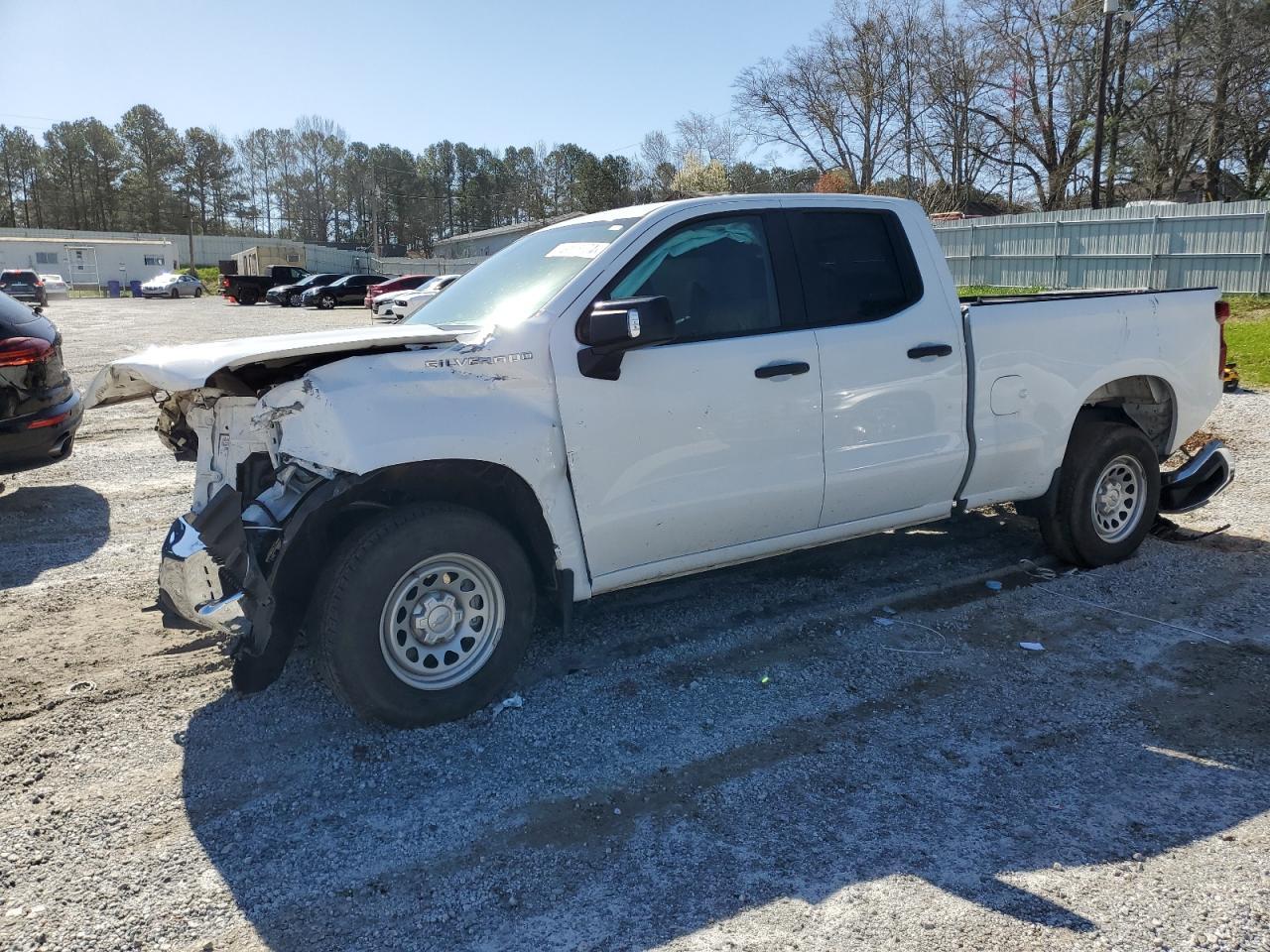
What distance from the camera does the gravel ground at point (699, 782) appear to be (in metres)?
2.74

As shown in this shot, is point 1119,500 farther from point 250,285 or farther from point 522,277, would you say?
point 250,285

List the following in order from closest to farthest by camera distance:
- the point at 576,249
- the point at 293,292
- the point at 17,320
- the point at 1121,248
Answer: the point at 576,249
the point at 17,320
the point at 1121,248
the point at 293,292

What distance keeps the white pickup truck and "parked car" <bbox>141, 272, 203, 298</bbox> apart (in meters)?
53.2

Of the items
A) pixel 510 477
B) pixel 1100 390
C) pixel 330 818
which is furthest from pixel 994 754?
pixel 1100 390

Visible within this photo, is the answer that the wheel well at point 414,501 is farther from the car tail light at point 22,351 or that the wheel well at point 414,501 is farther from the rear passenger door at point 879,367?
the car tail light at point 22,351

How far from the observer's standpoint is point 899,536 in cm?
630

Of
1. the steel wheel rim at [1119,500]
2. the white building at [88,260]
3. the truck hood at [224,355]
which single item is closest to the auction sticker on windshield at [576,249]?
the truck hood at [224,355]

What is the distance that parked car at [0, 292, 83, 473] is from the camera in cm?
664

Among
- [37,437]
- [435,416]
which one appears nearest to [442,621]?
[435,416]

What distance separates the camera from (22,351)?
6.76 meters

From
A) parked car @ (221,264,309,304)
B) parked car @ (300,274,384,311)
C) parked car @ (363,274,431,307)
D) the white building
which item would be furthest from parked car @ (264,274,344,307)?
the white building

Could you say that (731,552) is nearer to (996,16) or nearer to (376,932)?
(376,932)

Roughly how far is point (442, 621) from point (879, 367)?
2355mm

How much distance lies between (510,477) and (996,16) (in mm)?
44223
